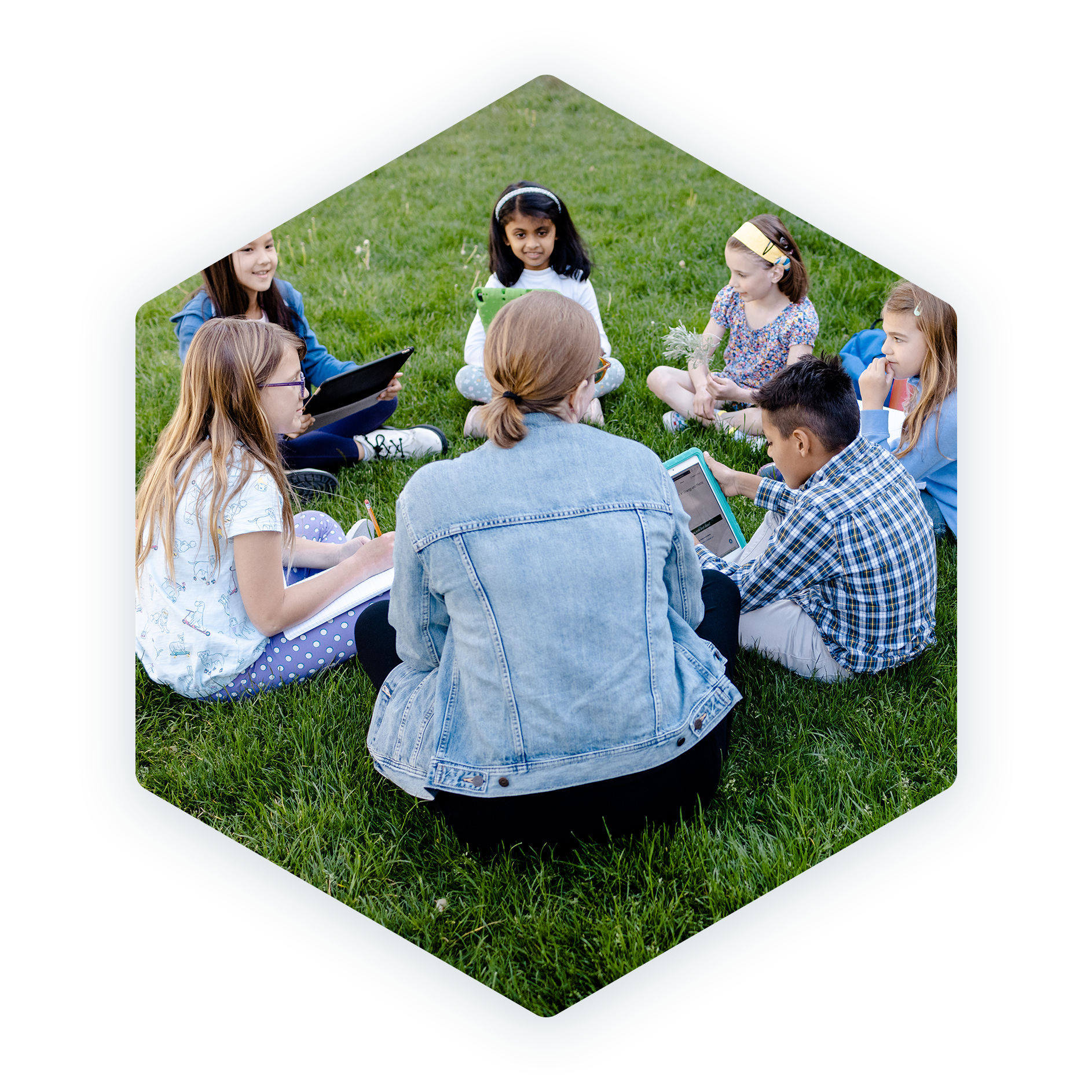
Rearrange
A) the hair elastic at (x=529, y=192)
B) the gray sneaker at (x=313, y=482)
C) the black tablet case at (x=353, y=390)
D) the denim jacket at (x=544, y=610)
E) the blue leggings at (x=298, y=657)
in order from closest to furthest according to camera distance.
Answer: the denim jacket at (x=544, y=610) → the blue leggings at (x=298, y=657) → the black tablet case at (x=353, y=390) → the gray sneaker at (x=313, y=482) → the hair elastic at (x=529, y=192)

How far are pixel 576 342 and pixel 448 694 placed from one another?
925 mm

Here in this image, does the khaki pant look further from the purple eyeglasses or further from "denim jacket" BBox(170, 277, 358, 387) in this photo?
"denim jacket" BBox(170, 277, 358, 387)

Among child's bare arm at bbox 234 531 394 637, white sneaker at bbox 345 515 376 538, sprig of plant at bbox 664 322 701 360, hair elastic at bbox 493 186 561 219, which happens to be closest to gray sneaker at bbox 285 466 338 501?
white sneaker at bbox 345 515 376 538

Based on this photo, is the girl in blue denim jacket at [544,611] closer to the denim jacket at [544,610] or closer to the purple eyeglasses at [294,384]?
the denim jacket at [544,610]

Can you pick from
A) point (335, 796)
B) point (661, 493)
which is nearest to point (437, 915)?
point (335, 796)

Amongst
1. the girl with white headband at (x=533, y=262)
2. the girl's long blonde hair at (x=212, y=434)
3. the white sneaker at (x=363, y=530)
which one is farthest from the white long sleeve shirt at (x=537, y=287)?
the girl's long blonde hair at (x=212, y=434)

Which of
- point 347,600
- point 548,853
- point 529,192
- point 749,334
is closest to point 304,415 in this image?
point 347,600

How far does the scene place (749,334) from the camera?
16.1ft

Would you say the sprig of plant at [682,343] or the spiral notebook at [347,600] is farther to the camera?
the sprig of plant at [682,343]

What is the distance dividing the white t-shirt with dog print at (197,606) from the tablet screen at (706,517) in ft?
5.02

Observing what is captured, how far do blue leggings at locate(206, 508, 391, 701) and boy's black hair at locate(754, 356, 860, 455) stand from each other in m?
1.45

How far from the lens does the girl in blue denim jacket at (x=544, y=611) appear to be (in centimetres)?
216
